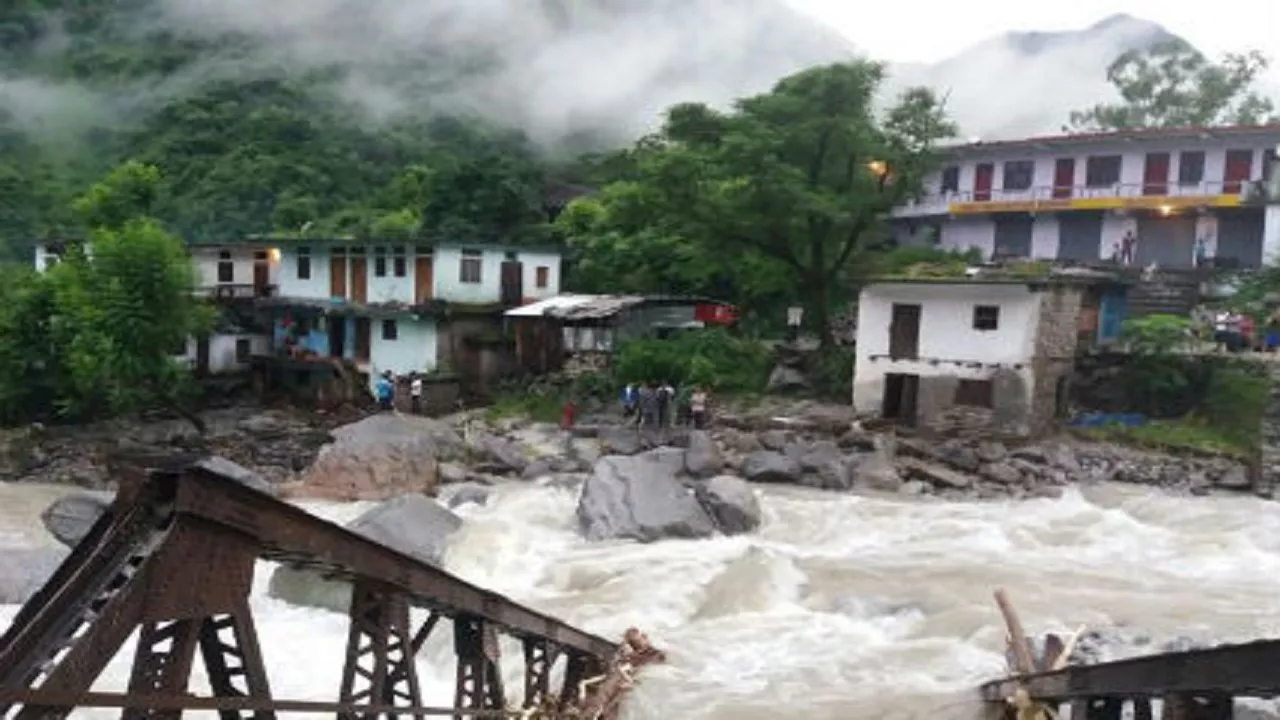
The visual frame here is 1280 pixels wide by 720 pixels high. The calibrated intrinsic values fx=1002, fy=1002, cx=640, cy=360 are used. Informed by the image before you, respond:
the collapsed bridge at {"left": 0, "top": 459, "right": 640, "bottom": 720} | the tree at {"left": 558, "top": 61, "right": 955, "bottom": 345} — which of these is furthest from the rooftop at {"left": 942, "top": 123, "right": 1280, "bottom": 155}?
the collapsed bridge at {"left": 0, "top": 459, "right": 640, "bottom": 720}

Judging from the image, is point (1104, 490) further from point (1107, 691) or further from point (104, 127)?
point (104, 127)

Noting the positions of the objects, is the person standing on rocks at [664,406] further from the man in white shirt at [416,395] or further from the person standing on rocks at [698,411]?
the man in white shirt at [416,395]

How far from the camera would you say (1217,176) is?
132 ft

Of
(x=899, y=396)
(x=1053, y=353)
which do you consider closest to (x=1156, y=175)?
(x=1053, y=353)

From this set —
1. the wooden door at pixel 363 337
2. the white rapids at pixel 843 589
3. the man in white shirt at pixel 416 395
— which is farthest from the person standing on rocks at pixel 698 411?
the wooden door at pixel 363 337

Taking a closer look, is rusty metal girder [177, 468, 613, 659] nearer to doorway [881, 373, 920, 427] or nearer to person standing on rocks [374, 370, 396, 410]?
doorway [881, 373, 920, 427]

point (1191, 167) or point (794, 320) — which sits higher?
point (1191, 167)

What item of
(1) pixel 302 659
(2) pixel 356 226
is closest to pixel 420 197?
(2) pixel 356 226

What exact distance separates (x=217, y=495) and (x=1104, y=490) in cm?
2436

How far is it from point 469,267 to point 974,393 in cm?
1891

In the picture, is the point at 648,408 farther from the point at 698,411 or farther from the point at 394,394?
the point at 394,394

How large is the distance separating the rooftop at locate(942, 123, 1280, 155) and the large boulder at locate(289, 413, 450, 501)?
31.3 m

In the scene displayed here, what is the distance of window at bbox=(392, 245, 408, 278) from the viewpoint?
37844 mm

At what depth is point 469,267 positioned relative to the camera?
38000 mm
